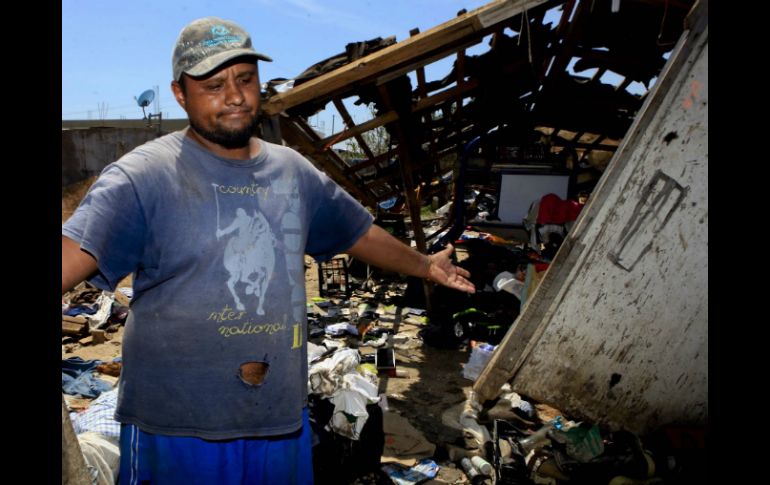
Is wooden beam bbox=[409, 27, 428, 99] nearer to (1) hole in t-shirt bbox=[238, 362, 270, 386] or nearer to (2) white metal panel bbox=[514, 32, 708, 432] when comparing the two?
(2) white metal panel bbox=[514, 32, 708, 432]

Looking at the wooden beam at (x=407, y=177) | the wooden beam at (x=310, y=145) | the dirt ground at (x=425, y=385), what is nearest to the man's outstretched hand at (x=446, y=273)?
the dirt ground at (x=425, y=385)

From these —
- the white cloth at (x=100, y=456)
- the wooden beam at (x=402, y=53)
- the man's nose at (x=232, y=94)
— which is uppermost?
the wooden beam at (x=402, y=53)

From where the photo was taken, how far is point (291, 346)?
172cm

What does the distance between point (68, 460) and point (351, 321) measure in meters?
6.20

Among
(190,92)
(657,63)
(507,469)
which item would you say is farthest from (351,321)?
(190,92)

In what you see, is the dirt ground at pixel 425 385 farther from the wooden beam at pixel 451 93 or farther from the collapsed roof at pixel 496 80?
the wooden beam at pixel 451 93

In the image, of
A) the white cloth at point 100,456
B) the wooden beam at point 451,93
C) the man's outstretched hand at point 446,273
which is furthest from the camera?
the wooden beam at point 451,93

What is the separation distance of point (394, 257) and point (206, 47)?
3.64 ft

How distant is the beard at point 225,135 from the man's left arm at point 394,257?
658mm

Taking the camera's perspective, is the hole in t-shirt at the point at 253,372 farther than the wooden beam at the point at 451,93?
No

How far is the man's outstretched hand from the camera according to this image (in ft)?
7.48

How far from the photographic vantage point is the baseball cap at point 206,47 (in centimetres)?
163
